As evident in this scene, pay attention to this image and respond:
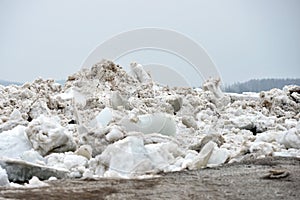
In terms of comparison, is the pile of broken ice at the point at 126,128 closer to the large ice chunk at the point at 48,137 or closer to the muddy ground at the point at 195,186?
the large ice chunk at the point at 48,137

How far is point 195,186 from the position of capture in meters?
2.45

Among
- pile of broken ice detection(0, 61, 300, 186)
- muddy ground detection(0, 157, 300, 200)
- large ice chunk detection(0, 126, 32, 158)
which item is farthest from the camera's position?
large ice chunk detection(0, 126, 32, 158)

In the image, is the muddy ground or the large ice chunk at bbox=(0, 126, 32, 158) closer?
the muddy ground

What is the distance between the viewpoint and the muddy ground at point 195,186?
7.32ft

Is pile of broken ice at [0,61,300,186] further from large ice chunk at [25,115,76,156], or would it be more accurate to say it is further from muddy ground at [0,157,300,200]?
muddy ground at [0,157,300,200]

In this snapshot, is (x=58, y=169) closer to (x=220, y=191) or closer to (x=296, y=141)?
(x=220, y=191)

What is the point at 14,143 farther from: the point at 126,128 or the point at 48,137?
the point at 126,128

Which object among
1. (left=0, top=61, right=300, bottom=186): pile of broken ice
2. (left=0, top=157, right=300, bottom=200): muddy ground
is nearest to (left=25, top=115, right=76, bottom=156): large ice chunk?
(left=0, top=61, right=300, bottom=186): pile of broken ice

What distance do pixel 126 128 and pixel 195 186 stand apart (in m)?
1.70

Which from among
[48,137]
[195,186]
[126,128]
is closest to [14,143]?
[48,137]

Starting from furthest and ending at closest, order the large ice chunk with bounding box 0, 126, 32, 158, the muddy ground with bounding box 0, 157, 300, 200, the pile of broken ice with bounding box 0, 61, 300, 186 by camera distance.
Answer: the large ice chunk with bounding box 0, 126, 32, 158
the pile of broken ice with bounding box 0, 61, 300, 186
the muddy ground with bounding box 0, 157, 300, 200

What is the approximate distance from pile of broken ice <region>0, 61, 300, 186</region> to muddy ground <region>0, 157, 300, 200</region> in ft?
0.88

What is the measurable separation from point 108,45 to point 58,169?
3173 millimetres

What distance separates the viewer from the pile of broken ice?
10.2 feet
